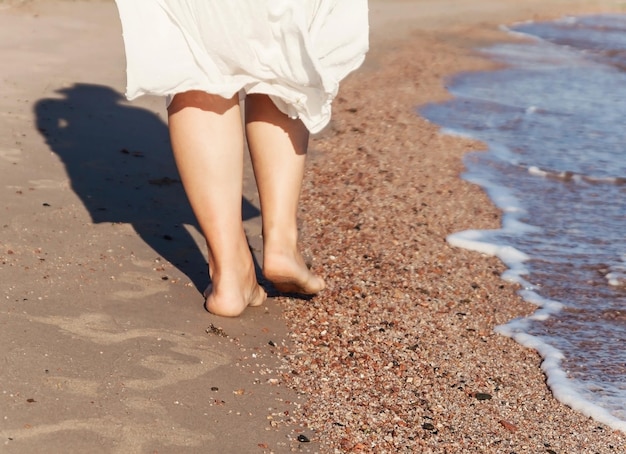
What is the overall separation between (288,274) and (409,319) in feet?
1.47

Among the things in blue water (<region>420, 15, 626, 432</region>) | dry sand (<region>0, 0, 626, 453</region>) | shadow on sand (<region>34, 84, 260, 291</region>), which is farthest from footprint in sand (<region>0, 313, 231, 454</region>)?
blue water (<region>420, 15, 626, 432</region>)

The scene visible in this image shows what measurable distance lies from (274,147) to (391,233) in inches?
47.6

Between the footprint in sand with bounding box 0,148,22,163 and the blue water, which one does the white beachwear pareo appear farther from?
the footprint in sand with bounding box 0,148,22,163

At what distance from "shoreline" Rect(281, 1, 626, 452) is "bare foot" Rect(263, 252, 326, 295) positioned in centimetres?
9

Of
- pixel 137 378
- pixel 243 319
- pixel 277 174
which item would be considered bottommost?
pixel 243 319

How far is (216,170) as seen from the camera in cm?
270

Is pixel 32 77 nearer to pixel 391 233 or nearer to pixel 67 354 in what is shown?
pixel 391 233

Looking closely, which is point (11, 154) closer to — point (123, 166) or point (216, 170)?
point (123, 166)

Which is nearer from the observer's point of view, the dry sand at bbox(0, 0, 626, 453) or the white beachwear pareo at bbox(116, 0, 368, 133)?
the dry sand at bbox(0, 0, 626, 453)

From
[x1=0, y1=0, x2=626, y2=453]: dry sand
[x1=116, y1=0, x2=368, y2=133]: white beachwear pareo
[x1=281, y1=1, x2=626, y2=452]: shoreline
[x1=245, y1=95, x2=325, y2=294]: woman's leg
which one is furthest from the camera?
[x1=245, y1=95, x2=325, y2=294]: woman's leg

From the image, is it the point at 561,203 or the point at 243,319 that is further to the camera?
the point at 561,203

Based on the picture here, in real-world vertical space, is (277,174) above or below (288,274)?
above

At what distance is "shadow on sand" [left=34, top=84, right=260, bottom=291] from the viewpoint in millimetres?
3555

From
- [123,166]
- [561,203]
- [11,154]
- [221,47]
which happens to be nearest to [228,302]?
[221,47]
